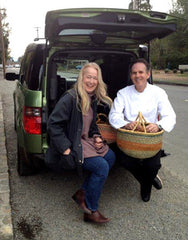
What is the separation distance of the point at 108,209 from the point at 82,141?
0.83 meters

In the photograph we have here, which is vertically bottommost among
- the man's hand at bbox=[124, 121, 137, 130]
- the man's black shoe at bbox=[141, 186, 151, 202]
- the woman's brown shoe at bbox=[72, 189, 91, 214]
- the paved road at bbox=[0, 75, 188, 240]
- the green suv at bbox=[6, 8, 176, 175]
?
the paved road at bbox=[0, 75, 188, 240]

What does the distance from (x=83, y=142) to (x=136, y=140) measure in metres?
0.53

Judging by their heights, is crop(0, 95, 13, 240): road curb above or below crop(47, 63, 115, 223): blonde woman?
below

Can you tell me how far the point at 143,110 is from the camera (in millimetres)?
3131

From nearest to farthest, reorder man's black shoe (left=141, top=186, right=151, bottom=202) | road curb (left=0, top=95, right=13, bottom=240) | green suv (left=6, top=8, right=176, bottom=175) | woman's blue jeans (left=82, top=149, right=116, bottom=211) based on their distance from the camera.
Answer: road curb (left=0, top=95, right=13, bottom=240) → green suv (left=6, top=8, right=176, bottom=175) → woman's blue jeans (left=82, top=149, right=116, bottom=211) → man's black shoe (left=141, top=186, right=151, bottom=202)

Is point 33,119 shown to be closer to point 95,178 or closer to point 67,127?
point 67,127

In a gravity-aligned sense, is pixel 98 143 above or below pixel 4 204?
above

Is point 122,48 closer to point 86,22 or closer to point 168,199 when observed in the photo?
point 86,22

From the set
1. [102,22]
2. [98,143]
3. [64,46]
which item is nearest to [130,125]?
[98,143]

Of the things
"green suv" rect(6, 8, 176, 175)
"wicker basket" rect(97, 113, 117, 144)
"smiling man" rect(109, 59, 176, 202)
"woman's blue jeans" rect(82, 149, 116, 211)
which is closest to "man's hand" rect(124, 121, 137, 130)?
"smiling man" rect(109, 59, 176, 202)

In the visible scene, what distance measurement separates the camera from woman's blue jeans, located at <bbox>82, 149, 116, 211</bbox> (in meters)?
2.73

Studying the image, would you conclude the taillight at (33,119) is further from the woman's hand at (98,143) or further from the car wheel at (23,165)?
the woman's hand at (98,143)

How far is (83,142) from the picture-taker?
286 centimetres

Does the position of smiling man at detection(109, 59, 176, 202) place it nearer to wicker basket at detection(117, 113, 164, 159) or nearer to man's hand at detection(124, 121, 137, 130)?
man's hand at detection(124, 121, 137, 130)
